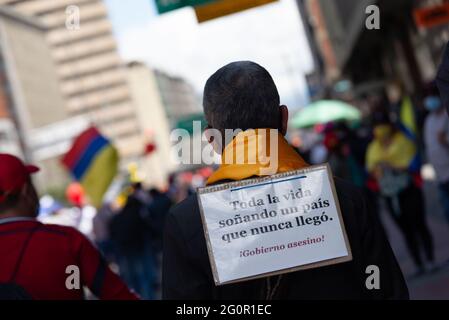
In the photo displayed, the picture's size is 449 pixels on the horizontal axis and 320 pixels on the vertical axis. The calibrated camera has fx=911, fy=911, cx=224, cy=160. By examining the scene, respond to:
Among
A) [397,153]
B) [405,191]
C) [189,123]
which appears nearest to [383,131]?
[397,153]

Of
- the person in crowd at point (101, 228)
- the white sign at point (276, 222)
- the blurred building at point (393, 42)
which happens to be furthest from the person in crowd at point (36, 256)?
the person in crowd at point (101, 228)

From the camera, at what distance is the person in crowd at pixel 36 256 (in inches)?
127

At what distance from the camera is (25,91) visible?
138 metres

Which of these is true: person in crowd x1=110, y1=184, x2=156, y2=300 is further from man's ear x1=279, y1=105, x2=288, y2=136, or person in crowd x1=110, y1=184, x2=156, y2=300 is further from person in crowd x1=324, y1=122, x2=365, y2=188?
man's ear x1=279, y1=105, x2=288, y2=136

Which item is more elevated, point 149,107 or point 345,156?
point 345,156

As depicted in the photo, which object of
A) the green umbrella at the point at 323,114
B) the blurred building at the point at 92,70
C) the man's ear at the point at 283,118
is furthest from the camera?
the blurred building at the point at 92,70

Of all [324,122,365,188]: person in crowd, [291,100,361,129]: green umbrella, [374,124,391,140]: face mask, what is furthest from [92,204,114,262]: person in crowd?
[291,100,361,129]: green umbrella

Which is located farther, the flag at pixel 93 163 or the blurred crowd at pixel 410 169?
the flag at pixel 93 163

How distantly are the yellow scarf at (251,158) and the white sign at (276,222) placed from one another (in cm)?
3

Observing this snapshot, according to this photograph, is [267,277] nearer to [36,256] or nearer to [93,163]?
[36,256]

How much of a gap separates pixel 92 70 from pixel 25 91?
140ft

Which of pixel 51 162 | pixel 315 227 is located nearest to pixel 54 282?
pixel 315 227

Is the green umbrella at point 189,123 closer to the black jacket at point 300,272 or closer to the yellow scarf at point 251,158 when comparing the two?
the yellow scarf at point 251,158
